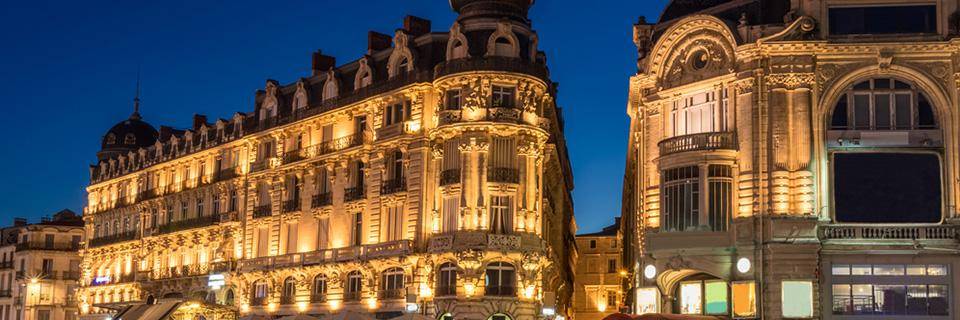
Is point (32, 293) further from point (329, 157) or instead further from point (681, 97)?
point (681, 97)

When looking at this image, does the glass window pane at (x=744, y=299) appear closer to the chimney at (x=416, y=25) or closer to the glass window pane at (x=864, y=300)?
the glass window pane at (x=864, y=300)

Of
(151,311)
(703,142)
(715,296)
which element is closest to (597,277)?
(715,296)

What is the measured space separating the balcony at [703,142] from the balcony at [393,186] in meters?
18.9

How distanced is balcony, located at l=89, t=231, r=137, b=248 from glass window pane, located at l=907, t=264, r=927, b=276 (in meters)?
63.5

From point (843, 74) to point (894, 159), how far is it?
3559mm

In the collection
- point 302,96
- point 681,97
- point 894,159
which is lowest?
point 894,159

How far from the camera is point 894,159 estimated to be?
4125 cm

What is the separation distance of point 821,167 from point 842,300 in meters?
4.81

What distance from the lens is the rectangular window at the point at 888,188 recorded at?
40.8 metres

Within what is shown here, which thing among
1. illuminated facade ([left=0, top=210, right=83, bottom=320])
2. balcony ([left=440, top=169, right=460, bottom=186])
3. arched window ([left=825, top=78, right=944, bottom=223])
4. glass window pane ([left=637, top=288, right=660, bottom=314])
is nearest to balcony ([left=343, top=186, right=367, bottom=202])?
balcony ([left=440, top=169, right=460, bottom=186])

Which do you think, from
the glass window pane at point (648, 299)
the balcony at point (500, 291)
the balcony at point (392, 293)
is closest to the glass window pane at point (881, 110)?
the glass window pane at point (648, 299)

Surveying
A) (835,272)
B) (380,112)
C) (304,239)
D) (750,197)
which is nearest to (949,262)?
(835,272)

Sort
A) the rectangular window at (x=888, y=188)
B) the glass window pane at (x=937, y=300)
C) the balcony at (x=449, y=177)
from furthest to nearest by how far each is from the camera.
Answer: the balcony at (x=449, y=177) → the rectangular window at (x=888, y=188) → the glass window pane at (x=937, y=300)

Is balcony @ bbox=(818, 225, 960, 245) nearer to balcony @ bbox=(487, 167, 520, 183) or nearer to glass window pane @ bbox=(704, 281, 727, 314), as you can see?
glass window pane @ bbox=(704, 281, 727, 314)
